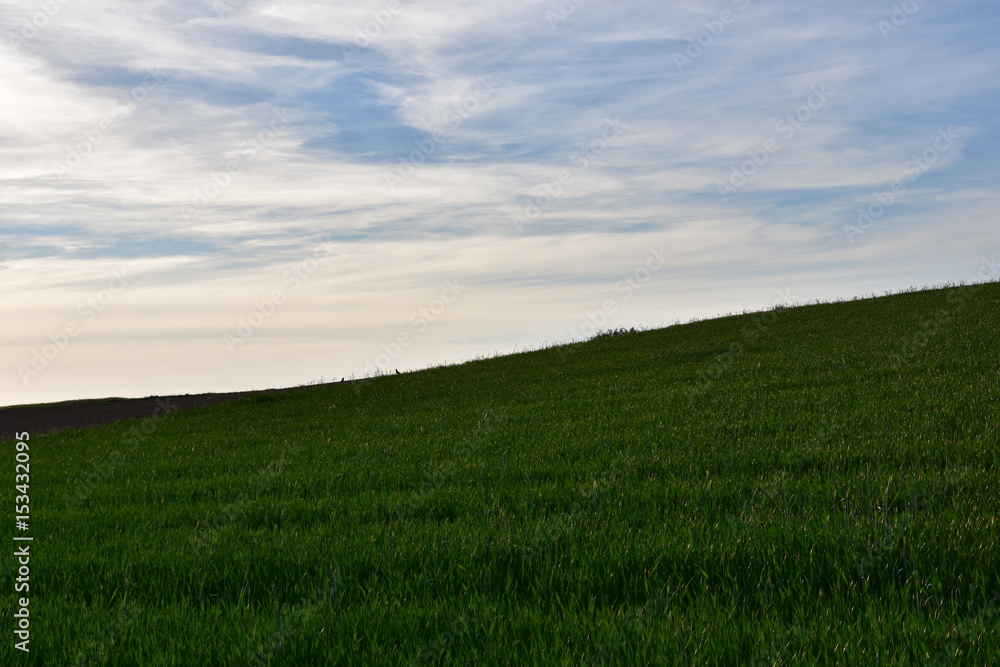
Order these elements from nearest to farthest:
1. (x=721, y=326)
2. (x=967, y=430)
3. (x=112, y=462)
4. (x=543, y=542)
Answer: (x=543, y=542) → (x=967, y=430) → (x=112, y=462) → (x=721, y=326)

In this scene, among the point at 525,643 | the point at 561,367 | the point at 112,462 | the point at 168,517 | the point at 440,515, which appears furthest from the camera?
the point at 561,367

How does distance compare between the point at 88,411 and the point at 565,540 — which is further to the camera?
the point at 88,411

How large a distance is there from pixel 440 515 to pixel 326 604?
10.5 ft

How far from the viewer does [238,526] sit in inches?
363

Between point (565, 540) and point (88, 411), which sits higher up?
point (88, 411)

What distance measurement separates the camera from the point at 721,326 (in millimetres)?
40062

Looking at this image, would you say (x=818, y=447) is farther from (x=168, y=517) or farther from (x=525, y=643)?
(x=168, y=517)

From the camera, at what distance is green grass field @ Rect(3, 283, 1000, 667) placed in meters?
5.14

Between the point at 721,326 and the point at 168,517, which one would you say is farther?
the point at 721,326

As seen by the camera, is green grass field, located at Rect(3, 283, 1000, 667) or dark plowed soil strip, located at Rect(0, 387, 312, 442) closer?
green grass field, located at Rect(3, 283, 1000, 667)

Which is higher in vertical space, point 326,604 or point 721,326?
point 721,326

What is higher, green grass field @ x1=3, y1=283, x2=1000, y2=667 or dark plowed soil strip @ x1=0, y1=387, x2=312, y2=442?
dark plowed soil strip @ x1=0, y1=387, x2=312, y2=442

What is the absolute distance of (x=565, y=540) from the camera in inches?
281

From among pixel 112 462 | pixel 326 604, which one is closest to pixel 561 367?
pixel 112 462
